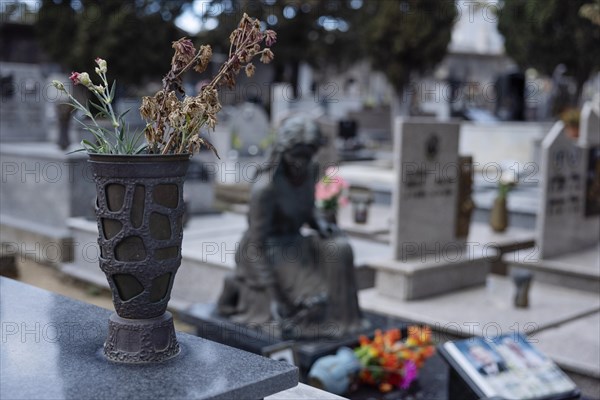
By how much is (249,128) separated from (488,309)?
12.0 meters

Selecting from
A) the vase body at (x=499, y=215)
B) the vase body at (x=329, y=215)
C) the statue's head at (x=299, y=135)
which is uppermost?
the statue's head at (x=299, y=135)

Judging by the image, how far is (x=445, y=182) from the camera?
739cm

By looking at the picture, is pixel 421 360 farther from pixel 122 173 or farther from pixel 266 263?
pixel 122 173

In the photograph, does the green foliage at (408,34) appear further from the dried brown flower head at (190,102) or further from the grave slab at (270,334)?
the dried brown flower head at (190,102)

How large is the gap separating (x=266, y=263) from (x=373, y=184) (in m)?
7.21

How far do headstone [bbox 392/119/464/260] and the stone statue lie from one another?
1.09m

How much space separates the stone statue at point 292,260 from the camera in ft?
19.0

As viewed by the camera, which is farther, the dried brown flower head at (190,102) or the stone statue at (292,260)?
the stone statue at (292,260)

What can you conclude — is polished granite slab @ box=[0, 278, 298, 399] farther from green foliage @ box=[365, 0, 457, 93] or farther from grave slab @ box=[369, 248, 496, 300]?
green foliage @ box=[365, 0, 457, 93]

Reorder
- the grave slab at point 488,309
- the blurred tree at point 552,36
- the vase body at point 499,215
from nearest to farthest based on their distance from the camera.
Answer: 1. the grave slab at point 488,309
2. the vase body at point 499,215
3. the blurred tree at point 552,36

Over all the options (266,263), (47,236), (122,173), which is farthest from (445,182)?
(122,173)

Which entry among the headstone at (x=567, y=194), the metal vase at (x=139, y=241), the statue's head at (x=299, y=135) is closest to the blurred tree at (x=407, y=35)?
the headstone at (x=567, y=194)

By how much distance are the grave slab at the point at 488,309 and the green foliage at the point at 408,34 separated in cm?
1368

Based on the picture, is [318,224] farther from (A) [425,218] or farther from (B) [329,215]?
(A) [425,218]
